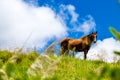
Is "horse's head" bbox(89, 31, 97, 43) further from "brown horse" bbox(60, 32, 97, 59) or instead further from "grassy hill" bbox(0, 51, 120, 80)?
"grassy hill" bbox(0, 51, 120, 80)

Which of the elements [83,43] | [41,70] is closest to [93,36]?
[83,43]

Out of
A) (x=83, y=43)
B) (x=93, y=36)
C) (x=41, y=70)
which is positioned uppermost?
(x=93, y=36)

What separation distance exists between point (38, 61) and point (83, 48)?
22788 mm

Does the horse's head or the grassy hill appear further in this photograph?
the horse's head

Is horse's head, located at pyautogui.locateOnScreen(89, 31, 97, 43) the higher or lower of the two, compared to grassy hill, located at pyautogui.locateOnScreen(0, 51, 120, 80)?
higher

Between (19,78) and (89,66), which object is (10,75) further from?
(89,66)

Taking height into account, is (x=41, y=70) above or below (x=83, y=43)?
below

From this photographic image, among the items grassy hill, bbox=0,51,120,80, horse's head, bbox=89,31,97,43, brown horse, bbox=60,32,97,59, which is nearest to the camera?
grassy hill, bbox=0,51,120,80

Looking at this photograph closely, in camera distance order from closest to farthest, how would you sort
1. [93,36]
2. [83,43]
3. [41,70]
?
[41,70]
[93,36]
[83,43]

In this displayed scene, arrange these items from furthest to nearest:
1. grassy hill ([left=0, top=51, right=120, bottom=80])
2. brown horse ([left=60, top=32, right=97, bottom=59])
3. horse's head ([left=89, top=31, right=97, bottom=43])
→ brown horse ([left=60, top=32, right=97, bottom=59]), horse's head ([left=89, top=31, right=97, bottom=43]), grassy hill ([left=0, top=51, right=120, bottom=80])

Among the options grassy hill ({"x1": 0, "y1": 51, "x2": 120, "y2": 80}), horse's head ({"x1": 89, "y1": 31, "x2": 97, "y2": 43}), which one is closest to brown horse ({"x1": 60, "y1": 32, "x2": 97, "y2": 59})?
horse's head ({"x1": 89, "y1": 31, "x2": 97, "y2": 43})

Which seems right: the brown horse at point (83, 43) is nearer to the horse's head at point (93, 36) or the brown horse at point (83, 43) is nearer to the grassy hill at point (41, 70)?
the horse's head at point (93, 36)

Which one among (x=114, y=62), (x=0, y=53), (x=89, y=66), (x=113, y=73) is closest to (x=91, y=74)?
(x=113, y=73)

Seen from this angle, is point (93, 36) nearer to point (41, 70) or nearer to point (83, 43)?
point (83, 43)
